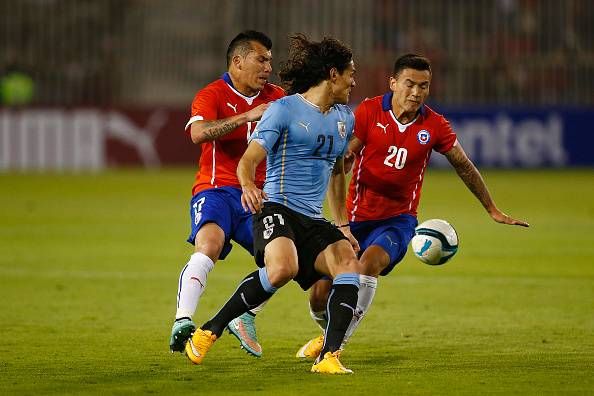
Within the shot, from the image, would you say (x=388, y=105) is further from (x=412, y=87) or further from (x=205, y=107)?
(x=205, y=107)

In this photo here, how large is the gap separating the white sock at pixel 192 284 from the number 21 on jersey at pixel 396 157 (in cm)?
149

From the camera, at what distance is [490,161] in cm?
2914

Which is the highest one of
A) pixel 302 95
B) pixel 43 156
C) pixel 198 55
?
pixel 302 95

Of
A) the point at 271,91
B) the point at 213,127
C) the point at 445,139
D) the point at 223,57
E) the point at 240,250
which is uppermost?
the point at 271,91

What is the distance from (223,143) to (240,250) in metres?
7.79

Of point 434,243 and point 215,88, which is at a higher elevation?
point 215,88

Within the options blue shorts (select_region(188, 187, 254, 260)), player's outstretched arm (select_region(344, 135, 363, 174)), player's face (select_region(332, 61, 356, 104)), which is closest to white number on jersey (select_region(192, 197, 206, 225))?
blue shorts (select_region(188, 187, 254, 260))

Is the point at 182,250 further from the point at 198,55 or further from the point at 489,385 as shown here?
the point at 198,55

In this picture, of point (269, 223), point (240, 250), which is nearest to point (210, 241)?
point (269, 223)

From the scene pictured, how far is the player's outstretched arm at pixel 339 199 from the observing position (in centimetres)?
802

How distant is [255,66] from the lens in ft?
28.6

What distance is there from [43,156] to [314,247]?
2337 centimetres

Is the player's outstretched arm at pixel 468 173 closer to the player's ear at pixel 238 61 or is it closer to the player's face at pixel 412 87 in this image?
the player's face at pixel 412 87

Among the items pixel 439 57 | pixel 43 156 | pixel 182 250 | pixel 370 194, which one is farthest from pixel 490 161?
pixel 370 194
